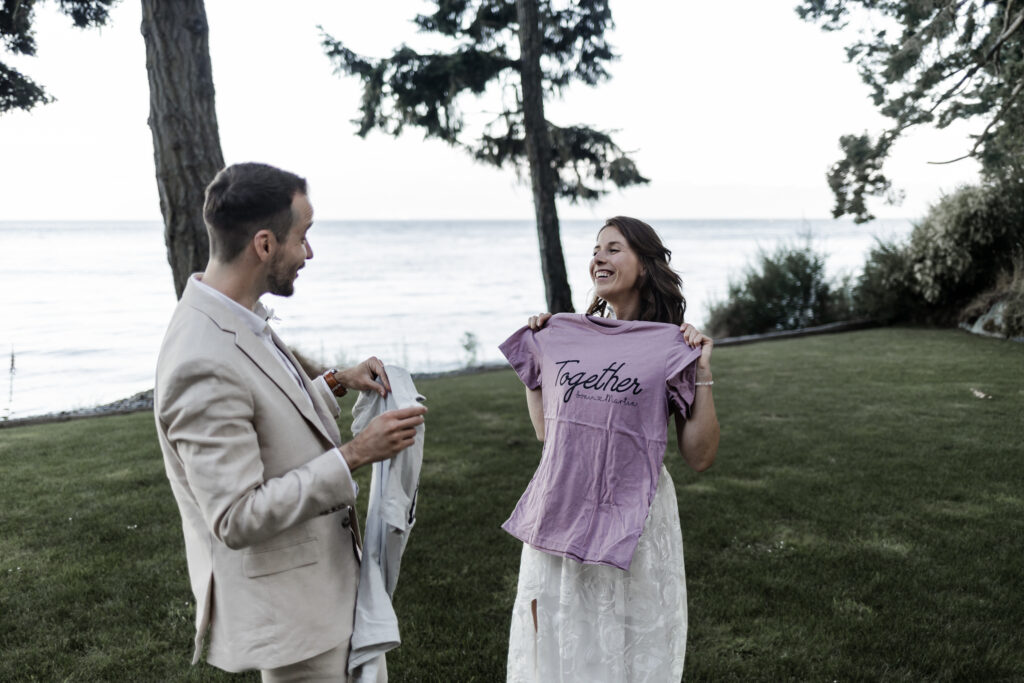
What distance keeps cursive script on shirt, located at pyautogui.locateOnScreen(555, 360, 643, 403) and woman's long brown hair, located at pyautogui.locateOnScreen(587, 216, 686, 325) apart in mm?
409

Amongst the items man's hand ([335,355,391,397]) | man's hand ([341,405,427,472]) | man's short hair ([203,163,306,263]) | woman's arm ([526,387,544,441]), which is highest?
man's short hair ([203,163,306,263])

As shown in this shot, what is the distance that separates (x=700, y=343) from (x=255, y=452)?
4.88 feet

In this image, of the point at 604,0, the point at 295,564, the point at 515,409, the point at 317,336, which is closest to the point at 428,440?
the point at 515,409

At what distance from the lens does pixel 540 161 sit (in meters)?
11.0

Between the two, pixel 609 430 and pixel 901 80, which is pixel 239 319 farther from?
pixel 901 80

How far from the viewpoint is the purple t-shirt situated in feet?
8.02

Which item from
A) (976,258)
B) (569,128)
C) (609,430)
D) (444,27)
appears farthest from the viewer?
(976,258)

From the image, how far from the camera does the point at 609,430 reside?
2.50 metres

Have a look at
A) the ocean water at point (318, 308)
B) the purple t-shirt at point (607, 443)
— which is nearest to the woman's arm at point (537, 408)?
the purple t-shirt at point (607, 443)

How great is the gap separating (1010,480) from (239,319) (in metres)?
6.14

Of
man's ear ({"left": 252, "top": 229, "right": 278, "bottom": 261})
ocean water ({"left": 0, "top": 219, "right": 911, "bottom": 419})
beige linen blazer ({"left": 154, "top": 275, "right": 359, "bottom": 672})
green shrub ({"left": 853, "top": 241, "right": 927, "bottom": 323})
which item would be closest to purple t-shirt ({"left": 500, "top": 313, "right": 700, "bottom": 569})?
beige linen blazer ({"left": 154, "top": 275, "right": 359, "bottom": 672})

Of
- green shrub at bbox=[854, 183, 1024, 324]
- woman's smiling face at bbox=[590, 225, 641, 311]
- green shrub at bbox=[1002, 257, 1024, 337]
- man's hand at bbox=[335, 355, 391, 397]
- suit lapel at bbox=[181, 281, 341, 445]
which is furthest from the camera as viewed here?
green shrub at bbox=[854, 183, 1024, 324]

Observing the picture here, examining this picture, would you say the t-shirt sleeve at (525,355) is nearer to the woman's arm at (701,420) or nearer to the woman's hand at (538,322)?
the woman's hand at (538,322)

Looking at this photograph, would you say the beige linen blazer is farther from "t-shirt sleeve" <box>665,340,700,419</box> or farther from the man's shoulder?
"t-shirt sleeve" <box>665,340,700,419</box>
